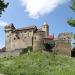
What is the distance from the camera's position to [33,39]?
7444 centimetres

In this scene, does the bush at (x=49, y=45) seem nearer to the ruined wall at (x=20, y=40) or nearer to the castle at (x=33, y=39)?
the castle at (x=33, y=39)

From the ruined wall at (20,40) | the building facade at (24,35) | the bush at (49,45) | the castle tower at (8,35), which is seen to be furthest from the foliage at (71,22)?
the castle tower at (8,35)

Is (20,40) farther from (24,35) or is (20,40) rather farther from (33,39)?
(24,35)

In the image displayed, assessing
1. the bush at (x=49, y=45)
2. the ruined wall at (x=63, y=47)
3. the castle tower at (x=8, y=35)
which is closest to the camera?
the bush at (x=49, y=45)

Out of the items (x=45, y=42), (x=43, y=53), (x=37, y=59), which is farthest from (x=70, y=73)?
(x=45, y=42)

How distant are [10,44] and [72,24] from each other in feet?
144

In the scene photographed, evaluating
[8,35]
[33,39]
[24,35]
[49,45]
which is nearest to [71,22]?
[49,45]

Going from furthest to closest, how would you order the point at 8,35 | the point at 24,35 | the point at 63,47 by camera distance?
the point at 24,35 → the point at 8,35 → the point at 63,47

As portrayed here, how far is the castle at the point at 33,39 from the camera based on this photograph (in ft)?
226

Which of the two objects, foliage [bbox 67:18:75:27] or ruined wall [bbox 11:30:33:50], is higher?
foliage [bbox 67:18:75:27]

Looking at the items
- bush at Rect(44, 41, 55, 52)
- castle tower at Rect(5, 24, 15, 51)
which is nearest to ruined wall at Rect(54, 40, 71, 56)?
bush at Rect(44, 41, 55, 52)

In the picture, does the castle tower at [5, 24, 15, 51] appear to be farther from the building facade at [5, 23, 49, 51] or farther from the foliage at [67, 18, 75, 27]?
the foliage at [67, 18, 75, 27]

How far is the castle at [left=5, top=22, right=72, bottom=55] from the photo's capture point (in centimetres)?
6900

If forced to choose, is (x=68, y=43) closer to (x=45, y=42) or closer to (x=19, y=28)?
(x=45, y=42)
